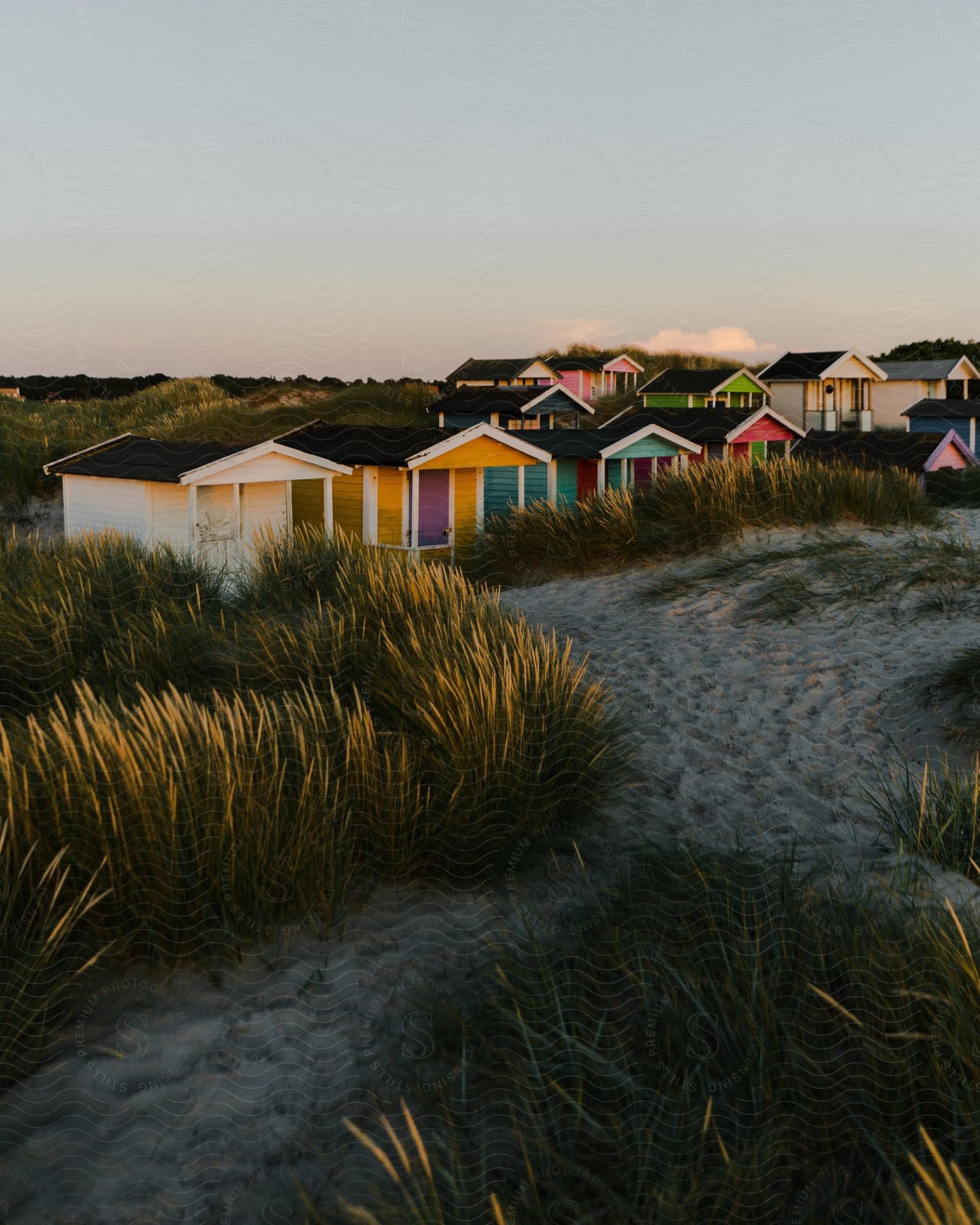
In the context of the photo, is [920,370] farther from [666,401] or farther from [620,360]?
[620,360]

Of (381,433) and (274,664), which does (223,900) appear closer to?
(274,664)

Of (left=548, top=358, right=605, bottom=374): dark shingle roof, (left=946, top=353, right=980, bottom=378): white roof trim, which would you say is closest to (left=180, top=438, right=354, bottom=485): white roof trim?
→ (left=946, top=353, right=980, bottom=378): white roof trim

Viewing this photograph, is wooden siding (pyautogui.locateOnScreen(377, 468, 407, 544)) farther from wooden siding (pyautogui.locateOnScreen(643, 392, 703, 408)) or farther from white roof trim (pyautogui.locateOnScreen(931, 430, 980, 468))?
wooden siding (pyautogui.locateOnScreen(643, 392, 703, 408))

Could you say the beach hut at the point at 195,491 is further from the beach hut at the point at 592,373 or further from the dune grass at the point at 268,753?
the beach hut at the point at 592,373

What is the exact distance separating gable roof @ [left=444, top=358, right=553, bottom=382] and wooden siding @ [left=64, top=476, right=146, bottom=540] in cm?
4046

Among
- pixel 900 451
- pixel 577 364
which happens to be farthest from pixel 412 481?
pixel 577 364

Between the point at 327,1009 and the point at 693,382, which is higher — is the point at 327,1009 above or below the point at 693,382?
below

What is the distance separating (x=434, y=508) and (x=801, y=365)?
31.6m

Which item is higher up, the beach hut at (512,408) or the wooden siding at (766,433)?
the beach hut at (512,408)

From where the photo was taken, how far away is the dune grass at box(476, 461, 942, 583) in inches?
564

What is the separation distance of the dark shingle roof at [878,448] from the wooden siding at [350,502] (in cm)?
1026

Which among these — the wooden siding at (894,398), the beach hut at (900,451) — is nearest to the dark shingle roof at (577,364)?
the wooden siding at (894,398)

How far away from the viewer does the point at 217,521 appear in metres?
15.3

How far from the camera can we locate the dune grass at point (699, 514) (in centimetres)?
1432
